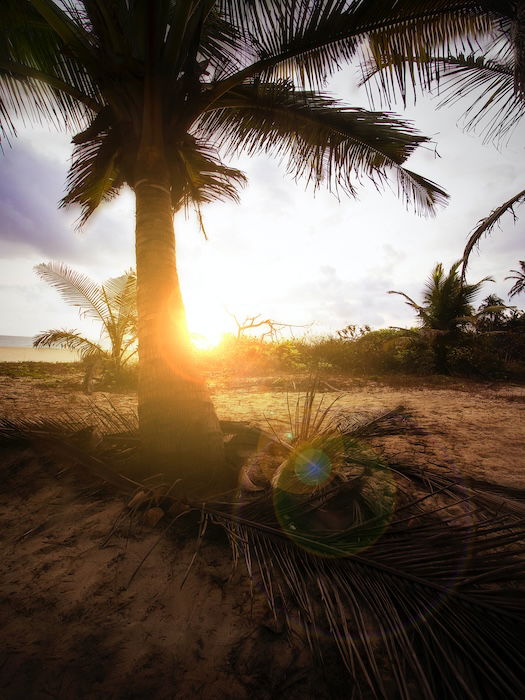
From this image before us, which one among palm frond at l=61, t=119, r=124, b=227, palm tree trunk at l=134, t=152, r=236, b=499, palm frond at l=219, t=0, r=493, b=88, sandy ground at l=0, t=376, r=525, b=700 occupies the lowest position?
sandy ground at l=0, t=376, r=525, b=700

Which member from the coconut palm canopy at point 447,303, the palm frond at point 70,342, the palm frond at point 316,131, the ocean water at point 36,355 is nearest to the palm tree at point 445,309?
the coconut palm canopy at point 447,303

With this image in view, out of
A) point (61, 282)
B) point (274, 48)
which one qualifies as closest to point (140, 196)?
point (274, 48)

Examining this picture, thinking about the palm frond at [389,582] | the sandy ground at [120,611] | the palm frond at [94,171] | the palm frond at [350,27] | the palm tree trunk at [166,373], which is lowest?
the sandy ground at [120,611]

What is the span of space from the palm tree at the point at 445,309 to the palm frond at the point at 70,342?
332 inches

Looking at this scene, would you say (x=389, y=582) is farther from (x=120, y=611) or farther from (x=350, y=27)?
(x=350, y=27)

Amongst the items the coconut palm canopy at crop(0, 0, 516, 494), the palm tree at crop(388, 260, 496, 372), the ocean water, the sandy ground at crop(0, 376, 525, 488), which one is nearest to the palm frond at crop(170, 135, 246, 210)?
the coconut palm canopy at crop(0, 0, 516, 494)

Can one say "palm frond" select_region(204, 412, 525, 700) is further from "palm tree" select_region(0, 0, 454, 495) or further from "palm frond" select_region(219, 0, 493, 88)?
"palm frond" select_region(219, 0, 493, 88)

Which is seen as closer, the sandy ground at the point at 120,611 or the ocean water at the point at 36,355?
the sandy ground at the point at 120,611

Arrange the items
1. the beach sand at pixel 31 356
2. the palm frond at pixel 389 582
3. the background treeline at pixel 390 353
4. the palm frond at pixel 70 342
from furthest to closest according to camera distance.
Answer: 1. the beach sand at pixel 31 356
2. the background treeline at pixel 390 353
3. the palm frond at pixel 70 342
4. the palm frond at pixel 389 582

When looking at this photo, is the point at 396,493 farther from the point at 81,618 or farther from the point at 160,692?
the point at 81,618

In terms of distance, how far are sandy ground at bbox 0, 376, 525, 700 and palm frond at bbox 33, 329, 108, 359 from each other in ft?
18.4

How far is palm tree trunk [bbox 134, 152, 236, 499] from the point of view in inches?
75.9

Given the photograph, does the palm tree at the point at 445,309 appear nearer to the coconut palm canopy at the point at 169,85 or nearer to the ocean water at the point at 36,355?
the coconut palm canopy at the point at 169,85

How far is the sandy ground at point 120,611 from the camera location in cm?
79
